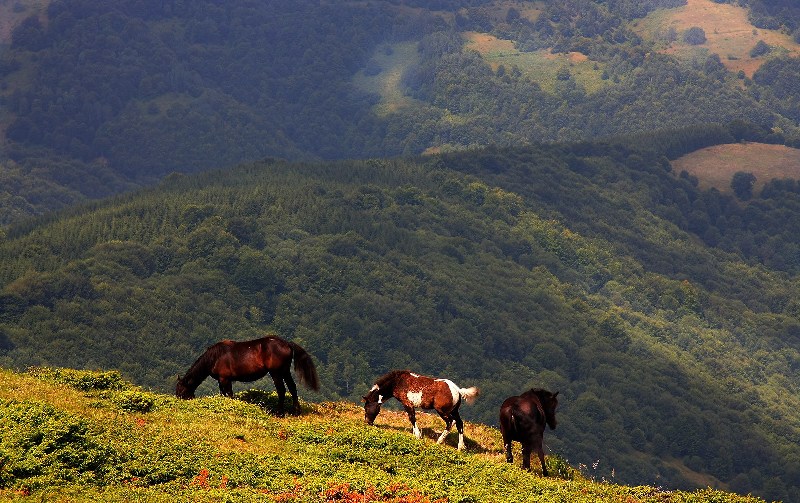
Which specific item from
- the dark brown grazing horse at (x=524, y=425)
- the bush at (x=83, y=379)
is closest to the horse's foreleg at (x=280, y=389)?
the bush at (x=83, y=379)

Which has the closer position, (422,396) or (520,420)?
(520,420)

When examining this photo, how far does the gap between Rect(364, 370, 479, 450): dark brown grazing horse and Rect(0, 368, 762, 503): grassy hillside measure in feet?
3.00

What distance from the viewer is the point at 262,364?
41.5 metres

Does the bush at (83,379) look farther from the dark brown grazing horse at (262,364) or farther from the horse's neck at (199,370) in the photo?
the dark brown grazing horse at (262,364)

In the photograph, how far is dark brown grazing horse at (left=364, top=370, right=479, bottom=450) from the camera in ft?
132

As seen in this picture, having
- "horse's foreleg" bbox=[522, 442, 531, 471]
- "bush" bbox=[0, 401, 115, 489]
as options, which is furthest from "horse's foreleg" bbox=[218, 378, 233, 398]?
"horse's foreleg" bbox=[522, 442, 531, 471]

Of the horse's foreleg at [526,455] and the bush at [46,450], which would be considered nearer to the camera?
the bush at [46,450]

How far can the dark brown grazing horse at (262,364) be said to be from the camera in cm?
4147

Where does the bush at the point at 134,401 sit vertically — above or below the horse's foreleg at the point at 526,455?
above

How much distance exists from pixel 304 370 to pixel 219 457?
8971 millimetres

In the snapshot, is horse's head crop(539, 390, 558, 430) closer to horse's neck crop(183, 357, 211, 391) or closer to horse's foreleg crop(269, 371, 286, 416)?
horse's foreleg crop(269, 371, 286, 416)

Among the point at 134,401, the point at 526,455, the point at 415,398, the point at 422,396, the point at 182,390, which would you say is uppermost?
Result: the point at 134,401

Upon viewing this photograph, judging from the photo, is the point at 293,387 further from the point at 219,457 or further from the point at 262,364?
the point at 219,457

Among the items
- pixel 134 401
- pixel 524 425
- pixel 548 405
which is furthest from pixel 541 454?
pixel 134 401
